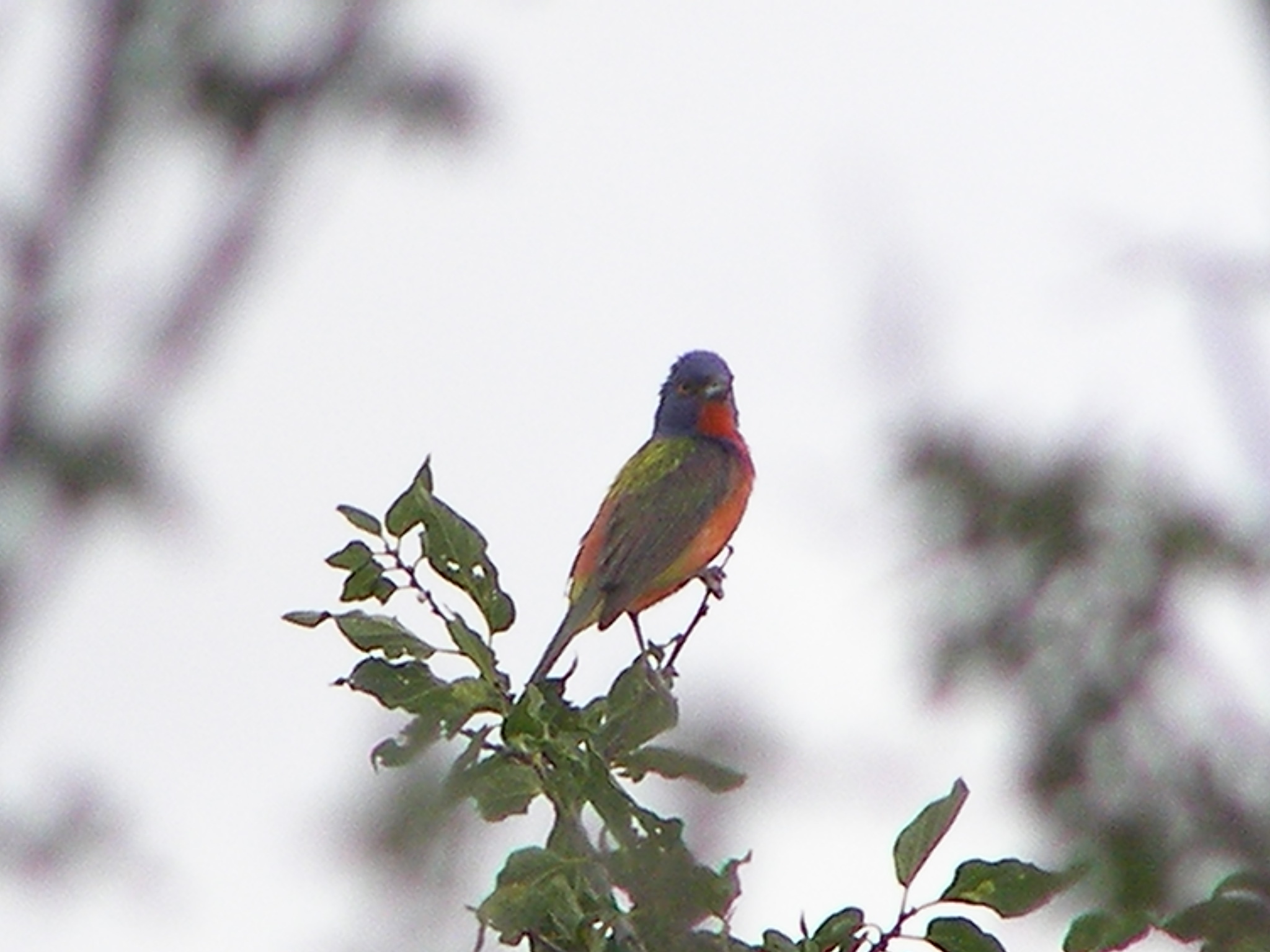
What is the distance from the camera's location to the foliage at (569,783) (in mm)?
2955

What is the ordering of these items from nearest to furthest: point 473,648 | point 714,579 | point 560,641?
point 473,648 < point 714,579 < point 560,641

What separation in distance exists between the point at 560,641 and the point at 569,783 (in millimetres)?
3242

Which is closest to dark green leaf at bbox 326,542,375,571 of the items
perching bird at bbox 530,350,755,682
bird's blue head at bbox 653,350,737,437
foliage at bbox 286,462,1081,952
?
foliage at bbox 286,462,1081,952

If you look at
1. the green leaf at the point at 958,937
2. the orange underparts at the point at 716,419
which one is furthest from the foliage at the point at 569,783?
the orange underparts at the point at 716,419

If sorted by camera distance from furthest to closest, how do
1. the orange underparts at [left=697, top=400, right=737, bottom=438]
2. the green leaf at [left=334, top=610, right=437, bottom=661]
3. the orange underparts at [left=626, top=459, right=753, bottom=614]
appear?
the orange underparts at [left=697, top=400, right=737, bottom=438]
the orange underparts at [left=626, top=459, right=753, bottom=614]
the green leaf at [left=334, top=610, right=437, bottom=661]

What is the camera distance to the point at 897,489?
188 inches

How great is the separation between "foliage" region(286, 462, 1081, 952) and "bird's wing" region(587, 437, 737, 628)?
3077 mm

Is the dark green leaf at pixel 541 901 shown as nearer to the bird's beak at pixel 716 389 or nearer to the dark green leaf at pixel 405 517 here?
the dark green leaf at pixel 405 517

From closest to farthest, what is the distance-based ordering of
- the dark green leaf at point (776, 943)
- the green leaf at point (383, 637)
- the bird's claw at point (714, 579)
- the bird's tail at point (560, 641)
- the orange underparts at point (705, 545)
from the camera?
the dark green leaf at point (776, 943) < the green leaf at point (383, 637) < the bird's claw at point (714, 579) < the bird's tail at point (560, 641) < the orange underparts at point (705, 545)

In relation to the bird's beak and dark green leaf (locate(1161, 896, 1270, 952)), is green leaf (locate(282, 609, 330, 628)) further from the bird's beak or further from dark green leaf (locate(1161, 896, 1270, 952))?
the bird's beak

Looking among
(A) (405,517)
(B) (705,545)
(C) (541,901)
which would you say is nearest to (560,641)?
(B) (705,545)

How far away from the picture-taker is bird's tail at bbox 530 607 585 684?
6254 mm

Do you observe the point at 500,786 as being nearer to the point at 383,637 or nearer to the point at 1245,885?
the point at 383,637

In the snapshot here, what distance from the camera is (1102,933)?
9.77 feet
